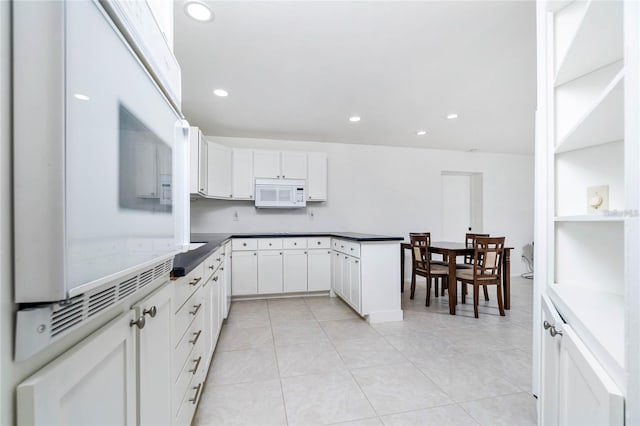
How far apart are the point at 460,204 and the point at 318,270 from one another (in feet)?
11.2

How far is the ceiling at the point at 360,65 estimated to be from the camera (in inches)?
67.5

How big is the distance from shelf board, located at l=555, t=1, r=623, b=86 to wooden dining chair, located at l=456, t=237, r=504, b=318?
6.93 feet

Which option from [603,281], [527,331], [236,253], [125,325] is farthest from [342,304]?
[125,325]

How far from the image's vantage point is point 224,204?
429 cm

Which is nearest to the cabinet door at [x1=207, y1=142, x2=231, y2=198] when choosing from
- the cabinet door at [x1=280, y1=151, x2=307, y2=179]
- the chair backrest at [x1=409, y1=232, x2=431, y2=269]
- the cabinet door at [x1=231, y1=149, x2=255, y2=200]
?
the cabinet door at [x1=231, y1=149, x2=255, y2=200]

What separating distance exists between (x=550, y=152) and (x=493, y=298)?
10.6 feet

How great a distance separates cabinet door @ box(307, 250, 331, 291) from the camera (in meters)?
3.88

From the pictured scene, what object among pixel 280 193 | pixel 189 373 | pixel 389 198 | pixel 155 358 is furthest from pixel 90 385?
pixel 389 198

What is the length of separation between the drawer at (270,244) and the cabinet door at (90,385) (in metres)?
3.06

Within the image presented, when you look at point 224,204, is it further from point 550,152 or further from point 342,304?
point 550,152

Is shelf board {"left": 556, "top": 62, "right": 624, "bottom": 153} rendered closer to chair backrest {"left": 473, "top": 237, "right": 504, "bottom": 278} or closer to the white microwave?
chair backrest {"left": 473, "top": 237, "right": 504, "bottom": 278}

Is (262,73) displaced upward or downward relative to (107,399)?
upward

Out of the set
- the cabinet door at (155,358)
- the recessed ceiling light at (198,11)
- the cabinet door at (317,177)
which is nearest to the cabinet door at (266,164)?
the cabinet door at (317,177)

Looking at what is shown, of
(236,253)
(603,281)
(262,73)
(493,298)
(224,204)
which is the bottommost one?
(493,298)
